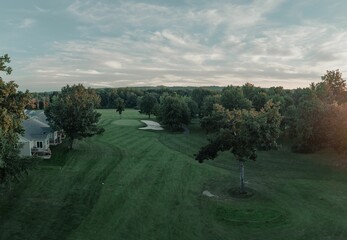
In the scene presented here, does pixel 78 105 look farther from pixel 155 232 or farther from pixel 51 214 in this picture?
pixel 155 232

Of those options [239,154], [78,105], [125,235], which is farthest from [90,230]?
[78,105]

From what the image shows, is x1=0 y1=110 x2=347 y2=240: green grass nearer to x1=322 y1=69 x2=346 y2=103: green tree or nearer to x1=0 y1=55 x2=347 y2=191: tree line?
x1=0 y1=55 x2=347 y2=191: tree line

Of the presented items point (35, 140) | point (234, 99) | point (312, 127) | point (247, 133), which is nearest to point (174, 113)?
point (234, 99)

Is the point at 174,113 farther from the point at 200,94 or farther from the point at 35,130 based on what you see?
the point at 35,130

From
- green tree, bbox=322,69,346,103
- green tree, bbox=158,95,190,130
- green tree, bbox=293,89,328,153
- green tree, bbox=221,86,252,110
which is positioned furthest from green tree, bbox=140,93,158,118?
green tree, bbox=293,89,328,153

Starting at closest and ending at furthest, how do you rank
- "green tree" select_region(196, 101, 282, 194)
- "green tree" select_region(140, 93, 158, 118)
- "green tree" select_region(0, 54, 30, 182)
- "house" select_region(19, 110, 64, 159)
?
"green tree" select_region(0, 54, 30, 182) → "green tree" select_region(196, 101, 282, 194) → "house" select_region(19, 110, 64, 159) → "green tree" select_region(140, 93, 158, 118)

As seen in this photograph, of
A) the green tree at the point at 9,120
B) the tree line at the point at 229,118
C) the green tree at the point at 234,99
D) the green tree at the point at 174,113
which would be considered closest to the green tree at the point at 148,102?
the tree line at the point at 229,118

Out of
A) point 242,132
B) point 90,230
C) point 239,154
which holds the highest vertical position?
point 242,132
